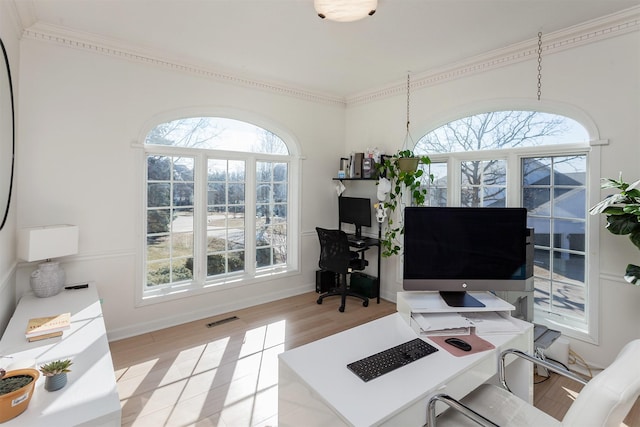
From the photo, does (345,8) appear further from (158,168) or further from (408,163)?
(158,168)

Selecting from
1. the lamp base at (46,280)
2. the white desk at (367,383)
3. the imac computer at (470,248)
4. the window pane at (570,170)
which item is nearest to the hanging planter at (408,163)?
the window pane at (570,170)

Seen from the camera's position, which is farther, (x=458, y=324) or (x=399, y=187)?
(x=399, y=187)

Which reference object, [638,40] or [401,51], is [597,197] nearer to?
[638,40]

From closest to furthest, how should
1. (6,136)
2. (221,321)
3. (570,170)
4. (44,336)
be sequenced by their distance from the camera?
(44,336) → (6,136) → (570,170) → (221,321)

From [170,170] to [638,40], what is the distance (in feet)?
14.1

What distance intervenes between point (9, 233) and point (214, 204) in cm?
179

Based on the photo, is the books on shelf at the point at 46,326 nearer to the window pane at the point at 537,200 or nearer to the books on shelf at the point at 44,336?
the books on shelf at the point at 44,336

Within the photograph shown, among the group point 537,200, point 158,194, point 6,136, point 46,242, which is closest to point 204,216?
point 158,194

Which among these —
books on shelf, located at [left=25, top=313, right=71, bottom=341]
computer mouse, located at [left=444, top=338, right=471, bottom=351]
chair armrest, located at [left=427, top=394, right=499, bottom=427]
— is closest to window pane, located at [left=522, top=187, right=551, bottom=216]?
computer mouse, located at [left=444, top=338, right=471, bottom=351]

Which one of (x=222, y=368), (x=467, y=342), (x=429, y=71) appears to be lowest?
(x=222, y=368)

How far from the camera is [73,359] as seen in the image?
1575 millimetres

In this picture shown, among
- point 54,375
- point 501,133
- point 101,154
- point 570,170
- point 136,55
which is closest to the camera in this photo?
point 54,375

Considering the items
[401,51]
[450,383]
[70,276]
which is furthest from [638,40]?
[70,276]

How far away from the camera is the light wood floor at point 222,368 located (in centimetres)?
214
